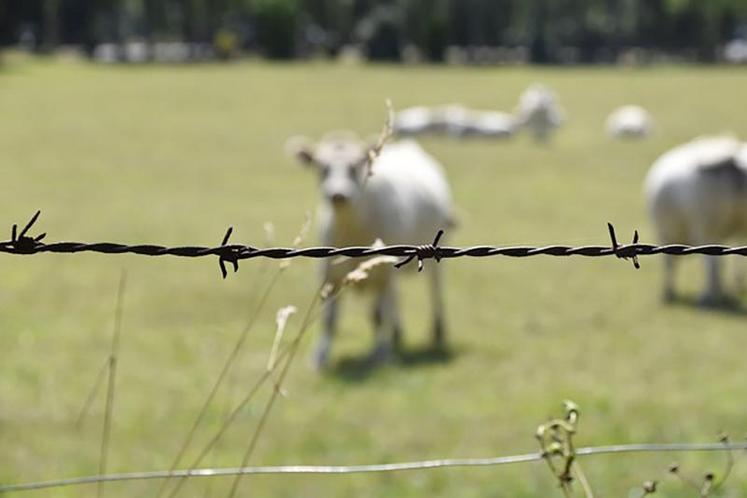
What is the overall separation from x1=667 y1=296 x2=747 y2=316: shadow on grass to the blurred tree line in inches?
2472

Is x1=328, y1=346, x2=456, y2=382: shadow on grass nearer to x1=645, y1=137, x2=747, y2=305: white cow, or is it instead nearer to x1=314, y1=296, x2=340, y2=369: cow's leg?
x1=314, y1=296, x2=340, y2=369: cow's leg

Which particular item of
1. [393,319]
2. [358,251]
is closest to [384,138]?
[358,251]

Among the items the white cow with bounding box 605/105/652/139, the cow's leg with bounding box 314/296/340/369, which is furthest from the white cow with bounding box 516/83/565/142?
the cow's leg with bounding box 314/296/340/369

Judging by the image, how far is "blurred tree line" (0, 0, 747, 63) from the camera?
7569 cm

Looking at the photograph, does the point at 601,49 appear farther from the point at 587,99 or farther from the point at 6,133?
the point at 6,133

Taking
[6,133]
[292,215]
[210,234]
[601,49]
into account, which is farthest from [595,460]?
[601,49]

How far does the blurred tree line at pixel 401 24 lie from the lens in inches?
2980

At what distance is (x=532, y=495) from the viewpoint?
6098 mm

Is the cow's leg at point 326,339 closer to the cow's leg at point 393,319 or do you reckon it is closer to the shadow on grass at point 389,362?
the shadow on grass at point 389,362

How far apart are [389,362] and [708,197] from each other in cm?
363

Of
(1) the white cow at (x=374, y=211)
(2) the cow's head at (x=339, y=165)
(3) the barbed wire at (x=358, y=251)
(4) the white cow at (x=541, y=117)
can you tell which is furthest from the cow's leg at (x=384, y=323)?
(4) the white cow at (x=541, y=117)

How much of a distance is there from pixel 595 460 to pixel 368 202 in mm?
3142

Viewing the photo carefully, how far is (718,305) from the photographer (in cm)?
1134

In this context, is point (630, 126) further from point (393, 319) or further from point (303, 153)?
point (303, 153)
